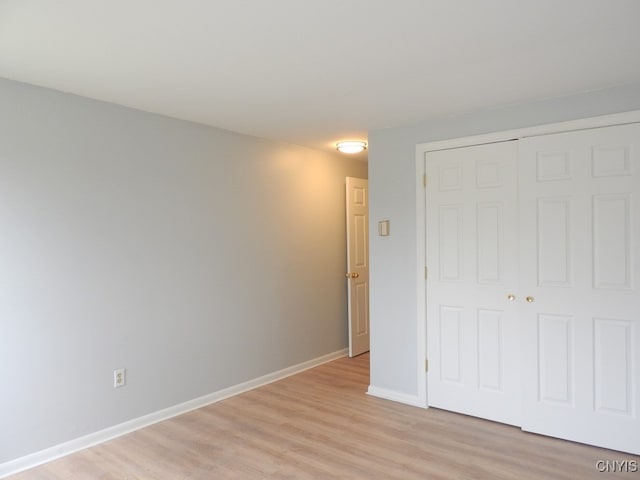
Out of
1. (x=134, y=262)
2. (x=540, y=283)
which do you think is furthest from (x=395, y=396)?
(x=134, y=262)

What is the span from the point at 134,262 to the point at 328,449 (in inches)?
74.1

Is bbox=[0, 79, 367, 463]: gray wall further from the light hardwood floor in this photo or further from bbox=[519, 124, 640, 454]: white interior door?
bbox=[519, 124, 640, 454]: white interior door

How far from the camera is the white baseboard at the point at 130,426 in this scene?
270 cm

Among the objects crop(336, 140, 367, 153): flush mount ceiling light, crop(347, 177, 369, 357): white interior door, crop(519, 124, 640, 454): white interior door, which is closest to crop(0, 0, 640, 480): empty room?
crop(519, 124, 640, 454): white interior door

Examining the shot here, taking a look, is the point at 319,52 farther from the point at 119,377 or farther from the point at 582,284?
the point at 119,377

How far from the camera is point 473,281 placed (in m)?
3.43

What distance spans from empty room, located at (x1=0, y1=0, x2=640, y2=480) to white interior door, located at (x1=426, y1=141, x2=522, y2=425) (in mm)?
16

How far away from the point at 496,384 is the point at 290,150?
9.26 ft

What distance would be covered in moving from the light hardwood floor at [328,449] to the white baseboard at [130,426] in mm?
57

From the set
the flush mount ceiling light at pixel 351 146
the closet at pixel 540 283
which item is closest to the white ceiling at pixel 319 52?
the closet at pixel 540 283

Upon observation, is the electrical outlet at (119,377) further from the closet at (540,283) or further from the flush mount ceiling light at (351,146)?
the flush mount ceiling light at (351,146)

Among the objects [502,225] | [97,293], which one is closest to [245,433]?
[97,293]

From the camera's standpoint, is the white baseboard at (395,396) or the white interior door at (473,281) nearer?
the white interior door at (473,281)

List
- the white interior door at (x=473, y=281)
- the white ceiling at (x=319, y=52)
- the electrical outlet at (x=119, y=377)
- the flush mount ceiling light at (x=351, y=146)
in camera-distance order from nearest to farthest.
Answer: the white ceiling at (x=319, y=52), the electrical outlet at (x=119, y=377), the white interior door at (x=473, y=281), the flush mount ceiling light at (x=351, y=146)
